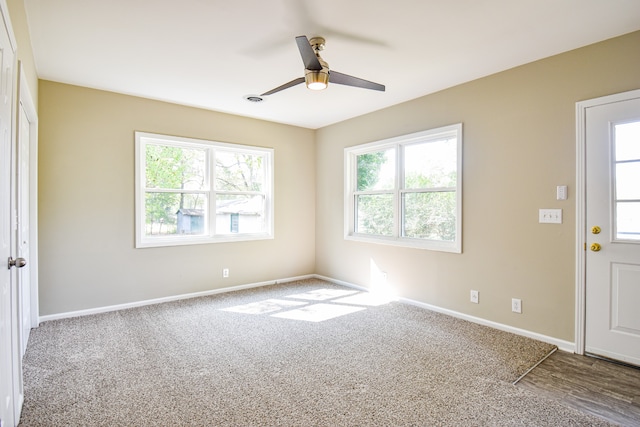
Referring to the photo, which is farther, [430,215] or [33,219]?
[430,215]

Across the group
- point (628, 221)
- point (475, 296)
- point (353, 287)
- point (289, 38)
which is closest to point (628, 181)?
point (628, 221)

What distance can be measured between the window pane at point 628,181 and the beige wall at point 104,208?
4222mm

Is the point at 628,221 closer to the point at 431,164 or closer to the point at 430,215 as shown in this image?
the point at 430,215

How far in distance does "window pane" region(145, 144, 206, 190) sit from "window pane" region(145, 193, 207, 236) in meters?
0.14

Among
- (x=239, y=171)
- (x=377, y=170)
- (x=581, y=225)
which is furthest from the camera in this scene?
(x=239, y=171)

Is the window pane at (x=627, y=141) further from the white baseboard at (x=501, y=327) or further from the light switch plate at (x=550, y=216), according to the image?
the white baseboard at (x=501, y=327)

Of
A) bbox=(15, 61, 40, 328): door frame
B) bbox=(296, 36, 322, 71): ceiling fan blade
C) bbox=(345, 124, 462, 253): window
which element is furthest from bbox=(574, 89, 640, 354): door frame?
bbox=(15, 61, 40, 328): door frame

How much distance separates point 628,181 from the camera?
8.41ft

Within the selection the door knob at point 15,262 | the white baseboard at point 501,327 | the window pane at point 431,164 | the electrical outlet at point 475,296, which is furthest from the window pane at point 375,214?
the door knob at point 15,262

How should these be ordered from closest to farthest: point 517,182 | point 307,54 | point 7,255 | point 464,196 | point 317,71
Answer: point 7,255 < point 307,54 < point 317,71 < point 517,182 < point 464,196

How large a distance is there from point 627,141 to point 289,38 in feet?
9.01

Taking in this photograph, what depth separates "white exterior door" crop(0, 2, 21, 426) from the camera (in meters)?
1.59

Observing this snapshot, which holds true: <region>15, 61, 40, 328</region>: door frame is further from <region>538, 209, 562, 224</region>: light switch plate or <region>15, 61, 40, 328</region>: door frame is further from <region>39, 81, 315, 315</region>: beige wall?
<region>538, 209, 562, 224</region>: light switch plate

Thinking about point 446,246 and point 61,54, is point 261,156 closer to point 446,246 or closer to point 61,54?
point 61,54
